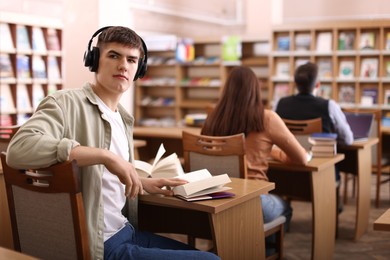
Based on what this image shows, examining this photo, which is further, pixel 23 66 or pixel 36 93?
pixel 36 93

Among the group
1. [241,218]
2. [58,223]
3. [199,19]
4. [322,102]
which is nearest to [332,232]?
[322,102]

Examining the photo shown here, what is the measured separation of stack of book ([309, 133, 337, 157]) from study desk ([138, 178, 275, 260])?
1.14 m

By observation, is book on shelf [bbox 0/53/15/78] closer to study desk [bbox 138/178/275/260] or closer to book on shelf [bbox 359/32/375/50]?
study desk [bbox 138/178/275/260]

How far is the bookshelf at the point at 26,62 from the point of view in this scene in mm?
6379

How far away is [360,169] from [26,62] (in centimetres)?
402

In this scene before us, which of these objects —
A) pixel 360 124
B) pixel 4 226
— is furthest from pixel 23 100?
pixel 4 226

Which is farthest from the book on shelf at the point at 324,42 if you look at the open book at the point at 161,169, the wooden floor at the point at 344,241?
the open book at the point at 161,169

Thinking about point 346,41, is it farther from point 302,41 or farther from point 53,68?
point 53,68

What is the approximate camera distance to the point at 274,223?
3.21 metres

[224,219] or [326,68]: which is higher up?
[326,68]

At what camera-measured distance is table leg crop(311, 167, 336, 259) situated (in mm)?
3572

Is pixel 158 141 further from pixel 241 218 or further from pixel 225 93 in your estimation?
pixel 241 218

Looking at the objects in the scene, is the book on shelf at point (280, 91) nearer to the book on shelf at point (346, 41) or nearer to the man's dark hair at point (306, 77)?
the book on shelf at point (346, 41)

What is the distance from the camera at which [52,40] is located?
6836 mm
